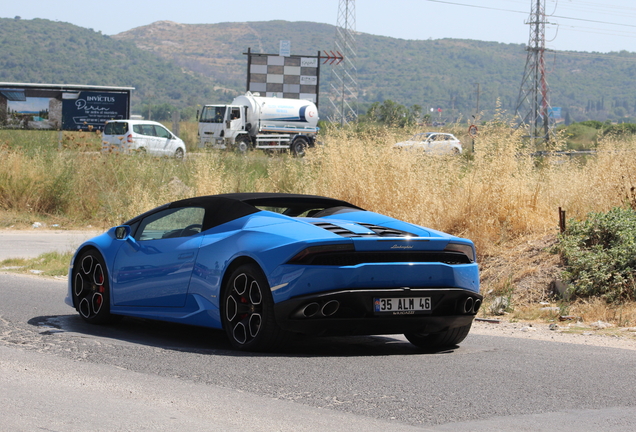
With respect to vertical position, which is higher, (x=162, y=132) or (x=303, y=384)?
(x=162, y=132)

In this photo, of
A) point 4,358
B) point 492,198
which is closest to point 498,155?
point 492,198

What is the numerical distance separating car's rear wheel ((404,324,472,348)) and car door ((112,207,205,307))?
192cm

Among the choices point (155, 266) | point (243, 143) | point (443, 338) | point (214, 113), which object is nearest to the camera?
point (443, 338)

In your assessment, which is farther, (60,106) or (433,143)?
(60,106)

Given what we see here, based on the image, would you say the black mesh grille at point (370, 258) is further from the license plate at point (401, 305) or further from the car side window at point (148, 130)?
the car side window at point (148, 130)

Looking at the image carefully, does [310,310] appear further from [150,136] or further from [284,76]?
[284,76]

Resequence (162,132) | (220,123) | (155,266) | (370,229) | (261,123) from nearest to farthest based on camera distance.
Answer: (370,229), (155,266), (162,132), (220,123), (261,123)

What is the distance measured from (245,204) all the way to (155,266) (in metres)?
1.01

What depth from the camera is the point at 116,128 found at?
Result: 112ft

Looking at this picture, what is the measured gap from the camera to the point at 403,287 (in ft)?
20.2

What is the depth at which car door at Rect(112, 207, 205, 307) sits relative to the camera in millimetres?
6812

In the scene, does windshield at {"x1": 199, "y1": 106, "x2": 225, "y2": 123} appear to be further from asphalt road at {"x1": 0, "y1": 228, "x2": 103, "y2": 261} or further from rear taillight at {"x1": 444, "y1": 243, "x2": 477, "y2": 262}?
rear taillight at {"x1": 444, "y1": 243, "x2": 477, "y2": 262}

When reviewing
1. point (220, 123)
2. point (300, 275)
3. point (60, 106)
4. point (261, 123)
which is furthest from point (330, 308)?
point (261, 123)

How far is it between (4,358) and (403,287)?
3.03m
